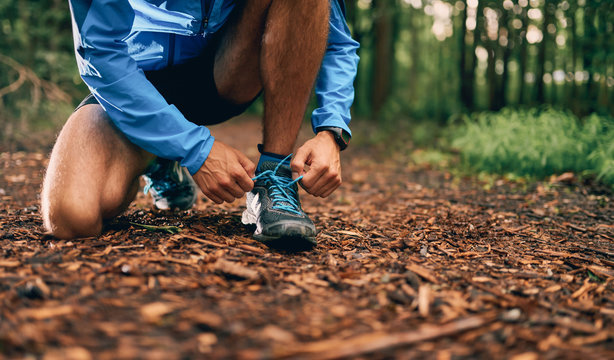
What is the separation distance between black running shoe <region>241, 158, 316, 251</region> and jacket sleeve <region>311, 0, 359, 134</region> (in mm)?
285

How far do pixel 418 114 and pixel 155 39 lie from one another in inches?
372

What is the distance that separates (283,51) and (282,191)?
0.64m

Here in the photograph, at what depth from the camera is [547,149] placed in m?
3.54

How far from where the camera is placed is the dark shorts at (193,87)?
205 centimetres

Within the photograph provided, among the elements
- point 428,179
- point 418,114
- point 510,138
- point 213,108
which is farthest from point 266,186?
point 418,114

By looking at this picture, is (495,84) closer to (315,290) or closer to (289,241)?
(289,241)

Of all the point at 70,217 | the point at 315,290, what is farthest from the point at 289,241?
the point at 70,217

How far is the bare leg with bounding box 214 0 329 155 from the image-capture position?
185cm

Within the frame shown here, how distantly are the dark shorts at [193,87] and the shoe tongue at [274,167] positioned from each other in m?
0.53

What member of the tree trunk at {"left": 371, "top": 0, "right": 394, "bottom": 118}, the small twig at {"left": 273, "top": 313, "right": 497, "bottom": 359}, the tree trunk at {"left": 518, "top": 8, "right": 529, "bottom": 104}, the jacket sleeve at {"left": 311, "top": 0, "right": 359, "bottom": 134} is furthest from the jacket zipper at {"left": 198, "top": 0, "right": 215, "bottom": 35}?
the tree trunk at {"left": 371, "top": 0, "right": 394, "bottom": 118}

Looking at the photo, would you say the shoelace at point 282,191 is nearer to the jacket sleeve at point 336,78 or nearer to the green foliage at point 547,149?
the jacket sleeve at point 336,78

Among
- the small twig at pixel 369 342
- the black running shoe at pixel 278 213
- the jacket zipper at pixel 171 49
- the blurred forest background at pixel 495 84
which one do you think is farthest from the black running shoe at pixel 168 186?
the blurred forest background at pixel 495 84

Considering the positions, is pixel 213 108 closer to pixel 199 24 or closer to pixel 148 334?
pixel 199 24

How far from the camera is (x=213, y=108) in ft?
7.27
